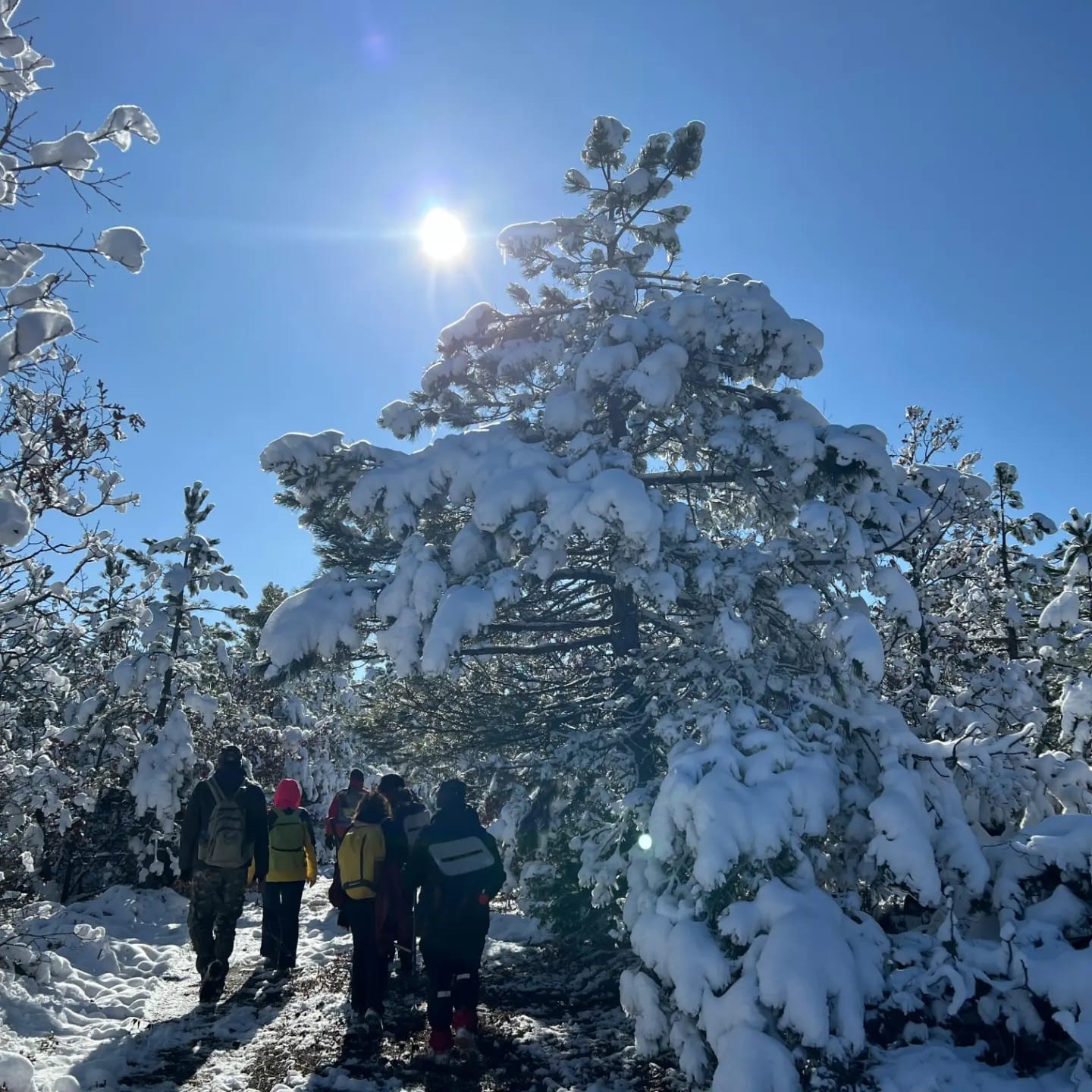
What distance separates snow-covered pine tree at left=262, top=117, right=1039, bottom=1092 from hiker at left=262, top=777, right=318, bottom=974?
2225 mm

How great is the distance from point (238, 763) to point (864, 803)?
20.0 ft

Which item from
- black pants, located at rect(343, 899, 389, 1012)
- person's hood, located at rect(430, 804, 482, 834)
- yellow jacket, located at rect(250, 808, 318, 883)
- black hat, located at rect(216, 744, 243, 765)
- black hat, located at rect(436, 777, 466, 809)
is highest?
black hat, located at rect(216, 744, 243, 765)

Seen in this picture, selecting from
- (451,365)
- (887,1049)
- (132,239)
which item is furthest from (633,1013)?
(451,365)

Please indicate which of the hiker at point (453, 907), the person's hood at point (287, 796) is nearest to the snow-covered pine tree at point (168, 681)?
the person's hood at point (287, 796)

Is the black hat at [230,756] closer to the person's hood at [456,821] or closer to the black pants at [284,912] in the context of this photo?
the black pants at [284,912]

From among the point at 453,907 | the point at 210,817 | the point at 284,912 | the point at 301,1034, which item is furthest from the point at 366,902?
the point at 284,912

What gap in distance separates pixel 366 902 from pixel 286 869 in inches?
81.4

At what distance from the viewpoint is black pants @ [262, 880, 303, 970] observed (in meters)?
9.09

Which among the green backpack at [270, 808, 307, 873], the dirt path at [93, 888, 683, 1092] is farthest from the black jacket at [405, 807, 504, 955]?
the green backpack at [270, 808, 307, 873]

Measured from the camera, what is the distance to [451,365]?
10.8m

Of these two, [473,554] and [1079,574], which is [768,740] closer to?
[473,554]

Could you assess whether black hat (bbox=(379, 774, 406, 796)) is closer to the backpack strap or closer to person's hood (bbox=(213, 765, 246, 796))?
the backpack strap

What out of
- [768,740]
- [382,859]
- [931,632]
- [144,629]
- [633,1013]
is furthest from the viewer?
[144,629]

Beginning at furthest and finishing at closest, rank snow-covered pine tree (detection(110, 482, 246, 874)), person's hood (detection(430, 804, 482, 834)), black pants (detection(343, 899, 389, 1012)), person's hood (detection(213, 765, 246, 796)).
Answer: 1. snow-covered pine tree (detection(110, 482, 246, 874))
2. person's hood (detection(213, 765, 246, 796))
3. black pants (detection(343, 899, 389, 1012))
4. person's hood (detection(430, 804, 482, 834))
